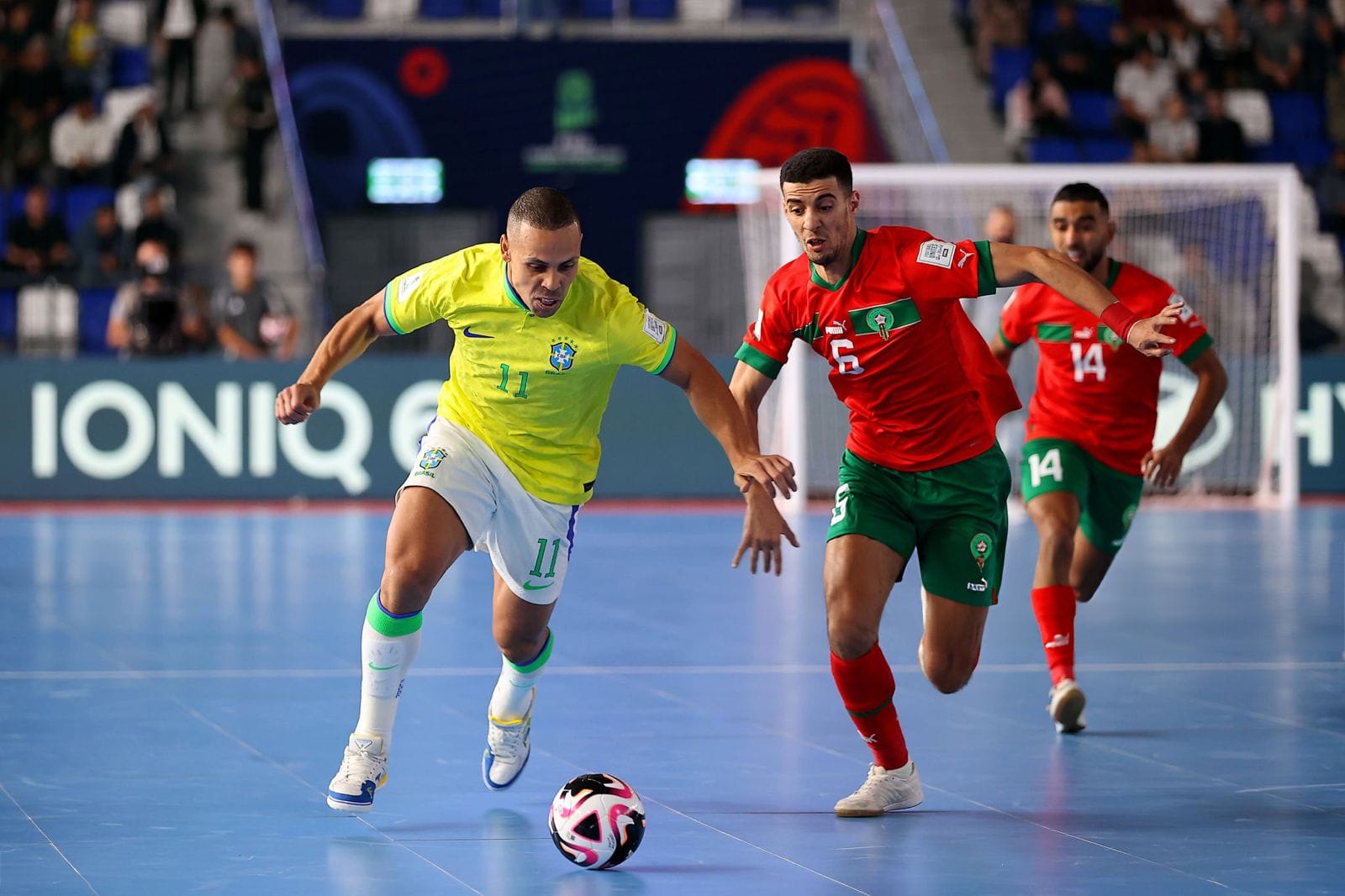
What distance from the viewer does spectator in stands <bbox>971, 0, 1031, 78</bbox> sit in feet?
82.1

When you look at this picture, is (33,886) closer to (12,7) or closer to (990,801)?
(990,801)

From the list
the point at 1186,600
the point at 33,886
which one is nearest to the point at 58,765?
the point at 33,886

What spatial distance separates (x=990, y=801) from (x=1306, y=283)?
50.2ft

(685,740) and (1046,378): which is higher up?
(1046,378)

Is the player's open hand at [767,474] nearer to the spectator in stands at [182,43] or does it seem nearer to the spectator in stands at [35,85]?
the spectator in stands at [35,85]

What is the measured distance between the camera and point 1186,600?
12117 millimetres

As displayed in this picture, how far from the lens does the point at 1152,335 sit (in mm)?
5988

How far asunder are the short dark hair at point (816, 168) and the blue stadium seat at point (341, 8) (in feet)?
65.2

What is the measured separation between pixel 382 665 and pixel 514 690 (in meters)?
0.69

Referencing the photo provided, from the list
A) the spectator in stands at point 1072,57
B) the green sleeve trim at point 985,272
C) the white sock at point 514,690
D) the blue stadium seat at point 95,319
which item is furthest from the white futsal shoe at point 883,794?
the spectator in stands at point 1072,57

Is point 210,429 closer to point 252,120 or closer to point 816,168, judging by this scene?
point 252,120

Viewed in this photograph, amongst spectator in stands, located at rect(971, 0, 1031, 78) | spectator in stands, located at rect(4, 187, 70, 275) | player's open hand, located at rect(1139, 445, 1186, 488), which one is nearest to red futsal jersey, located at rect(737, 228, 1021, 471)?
player's open hand, located at rect(1139, 445, 1186, 488)

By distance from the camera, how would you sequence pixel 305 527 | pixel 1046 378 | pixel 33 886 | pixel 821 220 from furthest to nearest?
1. pixel 305 527
2. pixel 1046 378
3. pixel 821 220
4. pixel 33 886

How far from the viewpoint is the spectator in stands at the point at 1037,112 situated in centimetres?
2316
